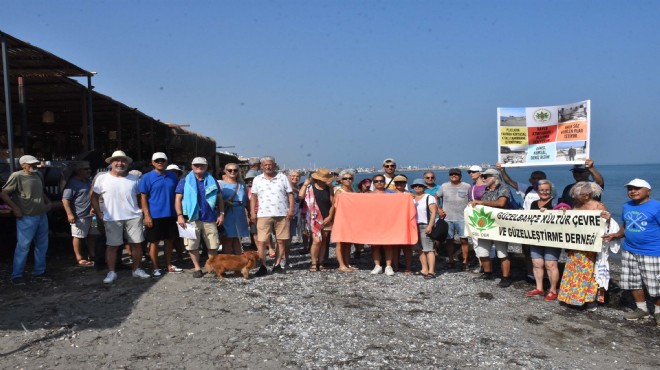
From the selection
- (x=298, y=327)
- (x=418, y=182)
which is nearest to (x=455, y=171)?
(x=418, y=182)

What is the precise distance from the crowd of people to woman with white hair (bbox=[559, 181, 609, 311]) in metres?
0.01

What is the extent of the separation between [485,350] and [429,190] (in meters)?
4.45

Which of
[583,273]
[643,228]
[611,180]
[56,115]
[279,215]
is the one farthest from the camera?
[611,180]

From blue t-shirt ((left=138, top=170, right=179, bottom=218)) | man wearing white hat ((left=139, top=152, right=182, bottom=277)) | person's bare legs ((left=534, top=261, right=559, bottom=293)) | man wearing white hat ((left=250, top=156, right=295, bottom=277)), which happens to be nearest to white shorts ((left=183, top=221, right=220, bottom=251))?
man wearing white hat ((left=139, top=152, right=182, bottom=277))

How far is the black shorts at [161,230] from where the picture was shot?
22.9 feet

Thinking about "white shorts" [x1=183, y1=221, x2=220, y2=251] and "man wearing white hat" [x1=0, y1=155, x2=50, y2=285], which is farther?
"white shorts" [x1=183, y1=221, x2=220, y2=251]

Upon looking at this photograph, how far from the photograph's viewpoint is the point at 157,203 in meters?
7.03

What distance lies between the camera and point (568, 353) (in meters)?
4.62

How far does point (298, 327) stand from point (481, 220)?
376 cm

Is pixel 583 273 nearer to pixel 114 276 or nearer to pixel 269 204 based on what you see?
pixel 269 204

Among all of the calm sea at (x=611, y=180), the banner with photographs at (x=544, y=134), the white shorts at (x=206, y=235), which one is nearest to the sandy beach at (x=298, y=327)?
the white shorts at (x=206, y=235)

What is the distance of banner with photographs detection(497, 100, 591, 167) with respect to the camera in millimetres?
7316

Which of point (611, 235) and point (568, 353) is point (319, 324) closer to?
point (568, 353)

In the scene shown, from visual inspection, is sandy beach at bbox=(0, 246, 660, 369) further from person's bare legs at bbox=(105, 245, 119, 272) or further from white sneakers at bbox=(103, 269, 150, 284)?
person's bare legs at bbox=(105, 245, 119, 272)
